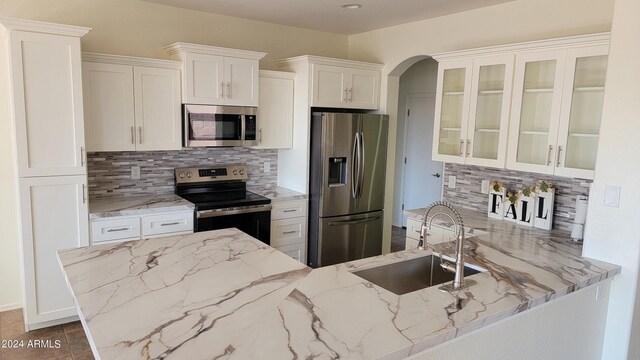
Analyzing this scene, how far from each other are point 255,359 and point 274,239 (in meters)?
2.94

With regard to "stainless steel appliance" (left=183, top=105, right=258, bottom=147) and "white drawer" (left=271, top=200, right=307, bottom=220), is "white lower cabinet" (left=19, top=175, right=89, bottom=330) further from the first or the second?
"white drawer" (left=271, top=200, right=307, bottom=220)

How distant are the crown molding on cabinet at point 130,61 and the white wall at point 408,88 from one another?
362 centimetres

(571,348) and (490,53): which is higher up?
(490,53)

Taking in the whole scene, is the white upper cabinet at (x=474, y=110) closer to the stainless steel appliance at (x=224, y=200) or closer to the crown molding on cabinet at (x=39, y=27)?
the stainless steel appliance at (x=224, y=200)

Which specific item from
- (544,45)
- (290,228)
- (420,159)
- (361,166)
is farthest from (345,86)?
(420,159)

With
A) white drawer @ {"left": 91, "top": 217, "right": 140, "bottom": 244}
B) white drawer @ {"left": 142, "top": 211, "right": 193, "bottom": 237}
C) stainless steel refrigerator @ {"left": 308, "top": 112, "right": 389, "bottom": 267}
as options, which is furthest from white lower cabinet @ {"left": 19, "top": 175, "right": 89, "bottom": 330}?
stainless steel refrigerator @ {"left": 308, "top": 112, "right": 389, "bottom": 267}

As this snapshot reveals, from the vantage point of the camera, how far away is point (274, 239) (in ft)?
13.9

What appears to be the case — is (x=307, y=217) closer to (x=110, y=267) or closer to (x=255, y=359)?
(x=110, y=267)

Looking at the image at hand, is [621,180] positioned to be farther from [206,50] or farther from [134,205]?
[134,205]

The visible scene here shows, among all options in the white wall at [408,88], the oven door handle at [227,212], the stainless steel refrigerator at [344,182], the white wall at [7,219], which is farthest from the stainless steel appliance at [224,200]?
the white wall at [408,88]

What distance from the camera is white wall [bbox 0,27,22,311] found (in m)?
3.45

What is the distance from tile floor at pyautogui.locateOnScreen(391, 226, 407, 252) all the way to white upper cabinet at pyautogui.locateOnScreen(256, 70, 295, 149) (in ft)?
7.41

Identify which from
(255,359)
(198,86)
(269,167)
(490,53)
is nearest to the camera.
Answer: (255,359)

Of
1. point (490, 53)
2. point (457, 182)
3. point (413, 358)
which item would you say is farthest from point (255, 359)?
point (457, 182)
